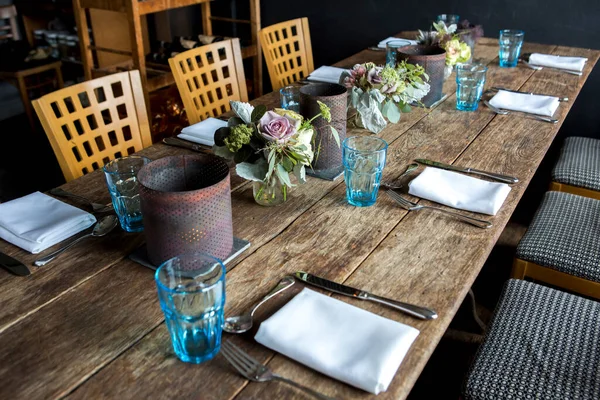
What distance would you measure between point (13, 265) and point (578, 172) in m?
2.04

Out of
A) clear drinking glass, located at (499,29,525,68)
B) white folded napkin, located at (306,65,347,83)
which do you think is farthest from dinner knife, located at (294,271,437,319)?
clear drinking glass, located at (499,29,525,68)

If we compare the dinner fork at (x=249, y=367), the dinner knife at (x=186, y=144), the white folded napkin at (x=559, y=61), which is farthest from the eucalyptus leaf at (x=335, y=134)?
the white folded napkin at (x=559, y=61)

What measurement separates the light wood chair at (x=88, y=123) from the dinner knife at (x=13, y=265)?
59 centimetres

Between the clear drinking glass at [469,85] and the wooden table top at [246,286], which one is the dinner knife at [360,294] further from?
the clear drinking glass at [469,85]

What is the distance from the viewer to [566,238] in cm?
172

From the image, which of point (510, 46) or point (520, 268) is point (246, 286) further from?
point (510, 46)

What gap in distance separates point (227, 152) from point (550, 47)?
2305mm

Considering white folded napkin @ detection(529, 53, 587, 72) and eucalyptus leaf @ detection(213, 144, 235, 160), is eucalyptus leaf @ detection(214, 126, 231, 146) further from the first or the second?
white folded napkin @ detection(529, 53, 587, 72)

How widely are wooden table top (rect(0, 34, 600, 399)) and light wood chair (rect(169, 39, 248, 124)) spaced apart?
2.39 feet

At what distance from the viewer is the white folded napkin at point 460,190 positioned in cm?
131

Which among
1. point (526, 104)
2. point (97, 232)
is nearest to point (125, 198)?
point (97, 232)

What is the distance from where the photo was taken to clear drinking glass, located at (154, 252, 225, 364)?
2.77ft

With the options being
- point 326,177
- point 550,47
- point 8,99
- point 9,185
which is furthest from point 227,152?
point 8,99

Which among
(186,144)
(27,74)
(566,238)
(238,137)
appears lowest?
(27,74)
